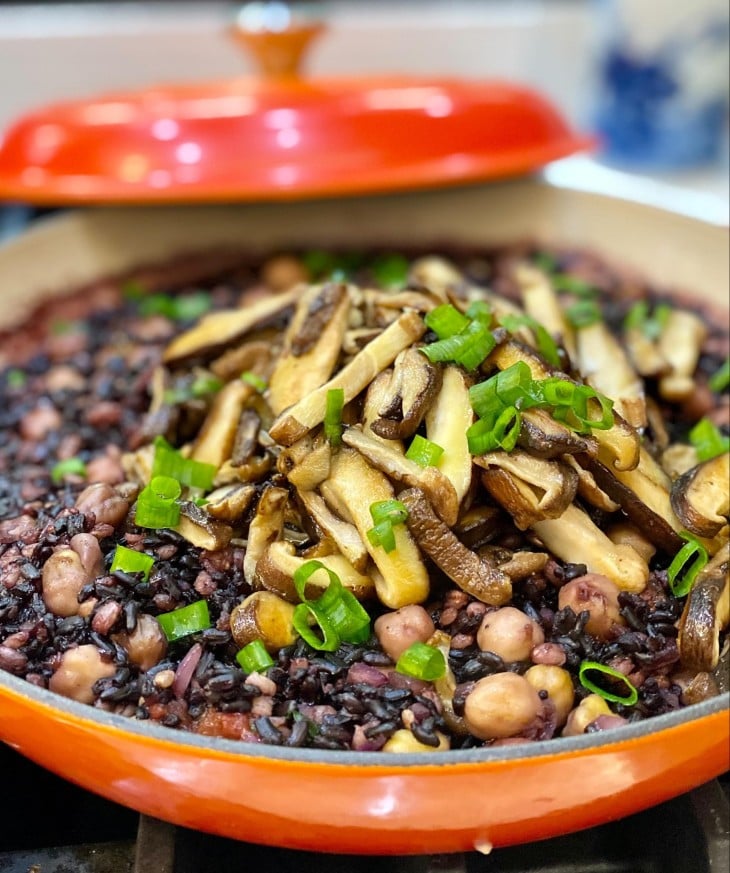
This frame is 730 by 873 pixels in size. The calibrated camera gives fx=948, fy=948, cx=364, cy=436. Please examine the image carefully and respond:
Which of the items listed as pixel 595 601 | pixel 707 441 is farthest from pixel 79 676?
pixel 707 441

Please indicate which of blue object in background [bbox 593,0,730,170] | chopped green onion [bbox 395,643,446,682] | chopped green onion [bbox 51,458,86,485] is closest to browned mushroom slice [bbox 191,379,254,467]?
chopped green onion [bbox 51,458,86,485]

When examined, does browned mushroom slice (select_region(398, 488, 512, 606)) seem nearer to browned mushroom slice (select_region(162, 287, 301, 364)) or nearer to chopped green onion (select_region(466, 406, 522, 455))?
chopped green onion (select_region(466, 406, 522, 455))

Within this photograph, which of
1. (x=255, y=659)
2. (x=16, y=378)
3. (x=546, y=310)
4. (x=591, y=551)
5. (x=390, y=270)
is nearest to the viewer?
(x=255, y=659)

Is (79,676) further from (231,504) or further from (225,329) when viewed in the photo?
(225,329)

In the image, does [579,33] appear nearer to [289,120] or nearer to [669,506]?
[289,120]

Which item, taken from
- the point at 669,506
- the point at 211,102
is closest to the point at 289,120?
the point at 211,102

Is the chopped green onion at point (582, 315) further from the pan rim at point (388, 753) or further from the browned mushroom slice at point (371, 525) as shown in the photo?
the pan rim at point (388, 753)

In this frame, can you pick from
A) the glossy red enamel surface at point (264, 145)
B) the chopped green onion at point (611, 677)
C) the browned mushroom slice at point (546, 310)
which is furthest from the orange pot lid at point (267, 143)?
the chopped green onion at point (611, 677)
